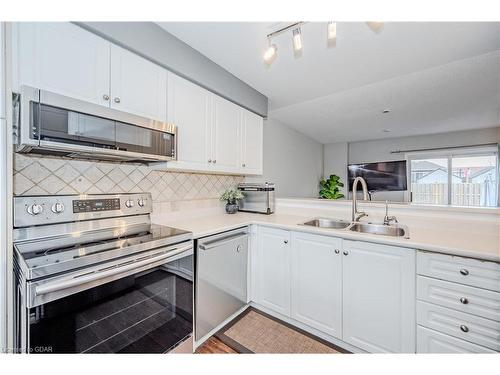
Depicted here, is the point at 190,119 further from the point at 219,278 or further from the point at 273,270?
the point at 273,270

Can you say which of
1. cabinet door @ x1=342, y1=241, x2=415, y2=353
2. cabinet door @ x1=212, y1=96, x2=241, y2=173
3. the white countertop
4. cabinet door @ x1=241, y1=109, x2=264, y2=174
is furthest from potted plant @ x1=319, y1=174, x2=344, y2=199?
cabinet door @ x1=342, y1=241, x2=415, y2=353

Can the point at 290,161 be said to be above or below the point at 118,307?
above

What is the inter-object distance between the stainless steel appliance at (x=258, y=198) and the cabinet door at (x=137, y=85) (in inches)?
49.2

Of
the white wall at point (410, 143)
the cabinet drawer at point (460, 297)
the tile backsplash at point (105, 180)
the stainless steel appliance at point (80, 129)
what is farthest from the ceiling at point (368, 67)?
the cabinet drawer at point (460, 297)

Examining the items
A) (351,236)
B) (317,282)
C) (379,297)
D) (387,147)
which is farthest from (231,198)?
(387,147)

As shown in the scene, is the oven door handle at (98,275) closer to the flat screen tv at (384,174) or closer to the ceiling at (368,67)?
the ceiling at (368,67)

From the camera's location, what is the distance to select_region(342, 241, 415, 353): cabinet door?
132cm

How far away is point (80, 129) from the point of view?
3.70 feet

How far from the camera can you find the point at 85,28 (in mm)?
1186

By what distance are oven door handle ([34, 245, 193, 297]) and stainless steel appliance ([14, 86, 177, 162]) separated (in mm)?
636

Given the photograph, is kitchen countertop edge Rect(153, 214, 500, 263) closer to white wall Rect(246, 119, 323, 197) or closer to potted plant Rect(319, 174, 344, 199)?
white wall Rect(246, 119, 323, 197)

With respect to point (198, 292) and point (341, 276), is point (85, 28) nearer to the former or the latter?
point (198, 292)

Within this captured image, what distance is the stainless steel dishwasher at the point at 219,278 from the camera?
5.11ft

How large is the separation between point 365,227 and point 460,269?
30.7 inches
